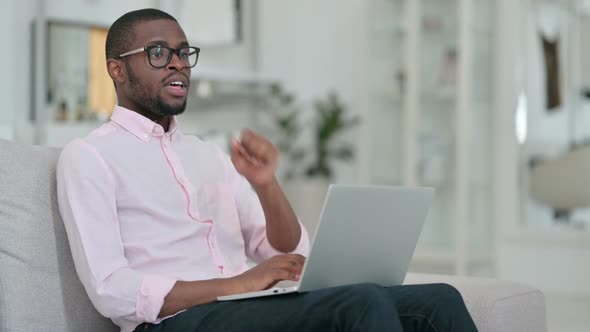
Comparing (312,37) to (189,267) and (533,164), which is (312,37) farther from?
(189,267)

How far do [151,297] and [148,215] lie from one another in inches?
9.4

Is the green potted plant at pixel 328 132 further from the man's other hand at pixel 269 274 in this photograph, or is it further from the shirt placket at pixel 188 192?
the man's other hand at pixel 269 274

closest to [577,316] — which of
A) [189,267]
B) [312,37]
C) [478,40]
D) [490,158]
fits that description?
[490,158]

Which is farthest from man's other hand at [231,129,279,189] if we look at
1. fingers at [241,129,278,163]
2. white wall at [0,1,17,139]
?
white wall at [0,1,17,139]

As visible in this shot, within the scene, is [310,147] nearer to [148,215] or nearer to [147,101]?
[147,101]

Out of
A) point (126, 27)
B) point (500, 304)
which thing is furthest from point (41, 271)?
point (500, 304)

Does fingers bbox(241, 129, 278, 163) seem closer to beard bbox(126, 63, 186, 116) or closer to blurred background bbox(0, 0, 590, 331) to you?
beard bbox(126, 63, 186, 116)

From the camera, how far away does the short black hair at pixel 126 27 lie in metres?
2.03

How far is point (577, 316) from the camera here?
4.39m

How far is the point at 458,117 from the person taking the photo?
5.29 metres

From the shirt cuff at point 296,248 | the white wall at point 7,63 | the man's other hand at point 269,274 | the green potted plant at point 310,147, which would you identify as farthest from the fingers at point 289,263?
the green potted plant at point 310,147

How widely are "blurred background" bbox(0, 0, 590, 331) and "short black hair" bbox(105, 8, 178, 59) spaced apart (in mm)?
2958

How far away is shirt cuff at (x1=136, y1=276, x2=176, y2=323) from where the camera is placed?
1.74 m

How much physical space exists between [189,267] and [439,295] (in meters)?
0.53
